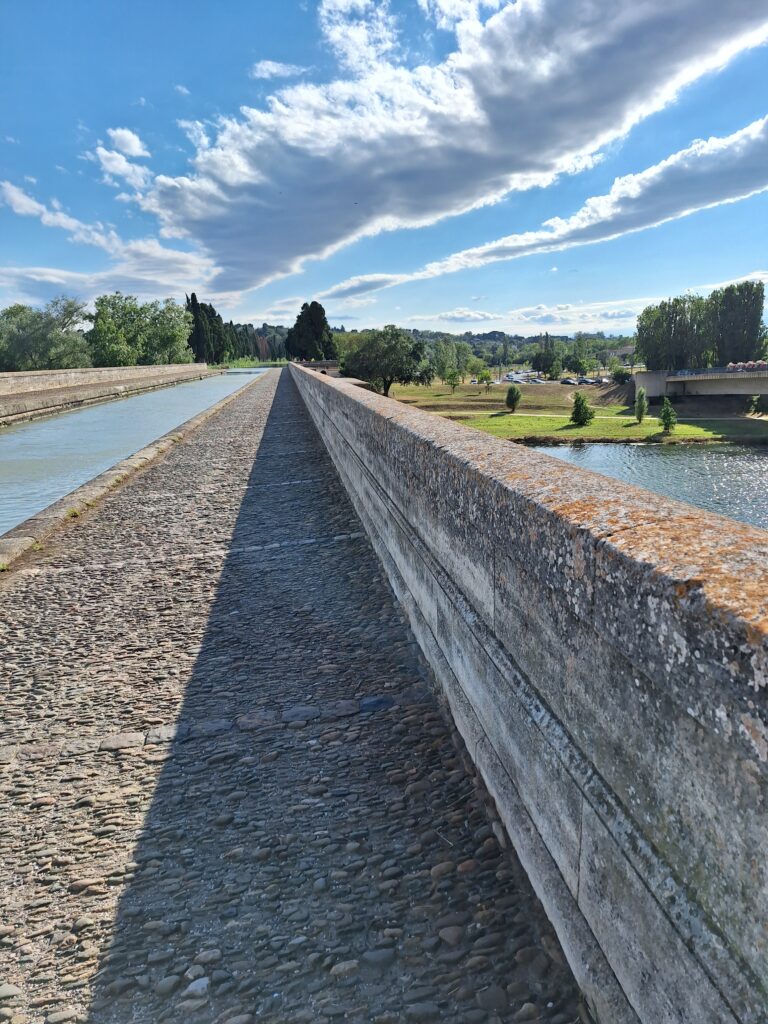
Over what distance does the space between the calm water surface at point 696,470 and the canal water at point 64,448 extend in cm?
2151

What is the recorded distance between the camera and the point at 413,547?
396cm

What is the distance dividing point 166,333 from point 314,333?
20454 mm

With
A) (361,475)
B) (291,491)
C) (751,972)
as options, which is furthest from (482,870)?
(291,491)

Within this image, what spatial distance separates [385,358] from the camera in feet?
216

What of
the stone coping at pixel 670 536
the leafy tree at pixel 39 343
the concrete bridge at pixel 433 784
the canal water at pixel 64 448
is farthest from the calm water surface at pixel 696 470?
the leafy tree at pixel 39 343

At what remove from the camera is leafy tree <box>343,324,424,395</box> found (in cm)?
6562

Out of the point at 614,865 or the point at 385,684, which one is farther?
the point at 385,684

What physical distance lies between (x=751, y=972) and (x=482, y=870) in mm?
1315

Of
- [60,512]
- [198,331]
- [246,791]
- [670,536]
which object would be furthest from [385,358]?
[670,536]

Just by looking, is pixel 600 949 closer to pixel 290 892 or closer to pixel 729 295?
pixel 290 892

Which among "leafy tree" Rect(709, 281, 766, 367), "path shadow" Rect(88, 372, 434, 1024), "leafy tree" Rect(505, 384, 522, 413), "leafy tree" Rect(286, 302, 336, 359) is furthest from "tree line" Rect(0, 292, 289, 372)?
"leafy tree" Rect(709, 281, 766, 367)

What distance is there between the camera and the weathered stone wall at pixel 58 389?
25094mm

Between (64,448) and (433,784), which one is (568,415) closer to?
(64,448)

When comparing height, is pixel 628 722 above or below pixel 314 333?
below
